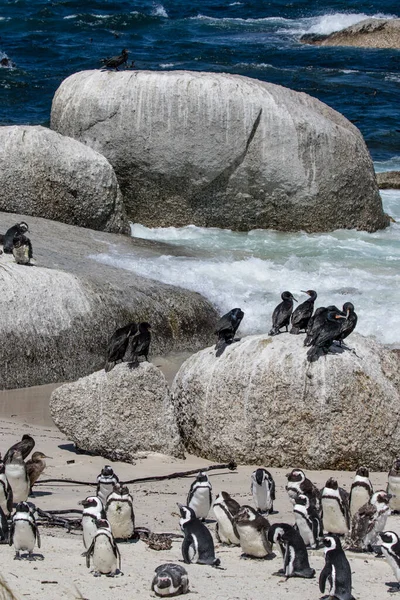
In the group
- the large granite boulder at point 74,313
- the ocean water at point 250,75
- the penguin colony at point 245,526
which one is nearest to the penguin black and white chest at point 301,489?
the penguin colony at point 245,526

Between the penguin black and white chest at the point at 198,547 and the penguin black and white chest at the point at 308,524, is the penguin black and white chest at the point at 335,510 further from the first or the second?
the penguin black and white chest at the point at 198,547

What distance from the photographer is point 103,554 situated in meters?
7.57

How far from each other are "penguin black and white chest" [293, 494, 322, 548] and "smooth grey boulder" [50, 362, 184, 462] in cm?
265

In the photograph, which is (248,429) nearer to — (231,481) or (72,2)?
(231,481)

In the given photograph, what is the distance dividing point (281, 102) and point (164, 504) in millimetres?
11249

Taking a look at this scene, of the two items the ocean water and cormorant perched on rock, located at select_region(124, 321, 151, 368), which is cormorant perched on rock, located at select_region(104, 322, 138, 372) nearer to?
cormorant perched on rock, located at select_region(124, 321, 151, 368)

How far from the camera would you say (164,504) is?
9.52 meters

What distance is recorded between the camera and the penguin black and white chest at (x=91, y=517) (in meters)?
8.05

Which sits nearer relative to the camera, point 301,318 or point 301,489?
point 301,489

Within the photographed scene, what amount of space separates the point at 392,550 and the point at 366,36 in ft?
125

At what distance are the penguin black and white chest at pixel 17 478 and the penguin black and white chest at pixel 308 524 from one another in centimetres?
211

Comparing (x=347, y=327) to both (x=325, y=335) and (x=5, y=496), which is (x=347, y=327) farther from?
(x=5, y=496)

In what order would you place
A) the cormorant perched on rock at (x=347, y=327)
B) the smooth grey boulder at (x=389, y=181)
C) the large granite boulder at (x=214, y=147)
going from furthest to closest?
1. the smooth grey boulder at (x=389, y=181)
2. the large granite boulder at (x=214, y=147)
3. the cormorant perched on rock at (x=347, y=327)

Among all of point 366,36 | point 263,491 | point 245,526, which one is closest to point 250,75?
point 366,36
